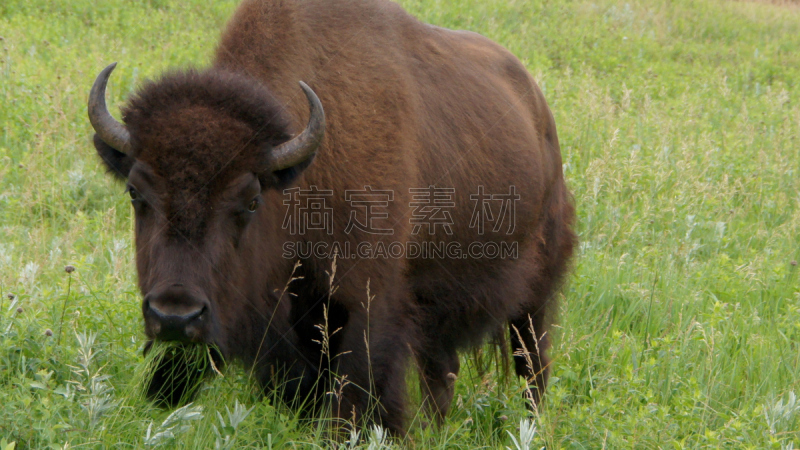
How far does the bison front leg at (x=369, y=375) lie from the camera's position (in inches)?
136

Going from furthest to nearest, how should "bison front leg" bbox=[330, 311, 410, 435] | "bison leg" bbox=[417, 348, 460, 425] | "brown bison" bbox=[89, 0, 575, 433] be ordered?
1. "bison leg" bbox=[417, 348, 460, 425]
2. "bison front leg" bbox=[330, 311, 410, 435]
3. "brown bison" bbox=[89, 0, 575, 433]

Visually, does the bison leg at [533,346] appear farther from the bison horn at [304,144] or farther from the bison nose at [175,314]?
the bison nose at [175,314]

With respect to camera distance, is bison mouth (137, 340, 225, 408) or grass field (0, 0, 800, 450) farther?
bison mouth (137, 340, 225, 408)

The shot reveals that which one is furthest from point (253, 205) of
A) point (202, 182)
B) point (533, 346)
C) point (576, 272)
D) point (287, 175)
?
point (576, 272)

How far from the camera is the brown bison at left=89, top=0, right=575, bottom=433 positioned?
300 centimetres

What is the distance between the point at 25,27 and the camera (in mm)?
10266

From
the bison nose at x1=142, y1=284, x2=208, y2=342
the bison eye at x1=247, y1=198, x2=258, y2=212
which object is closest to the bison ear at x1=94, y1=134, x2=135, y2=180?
the bison eye at x1=247, y1=198, x2=258, y2=212

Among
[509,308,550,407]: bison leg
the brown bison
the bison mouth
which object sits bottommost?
[509,308,550,407]: bison leg

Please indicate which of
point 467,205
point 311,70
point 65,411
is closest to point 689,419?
point 467,205

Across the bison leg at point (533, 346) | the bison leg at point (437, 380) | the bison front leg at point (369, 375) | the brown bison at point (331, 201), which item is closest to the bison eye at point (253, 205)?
the brown bison at point (331, 201)

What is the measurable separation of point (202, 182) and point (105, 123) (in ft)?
1.87

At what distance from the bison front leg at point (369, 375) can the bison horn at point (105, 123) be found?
1286 mm

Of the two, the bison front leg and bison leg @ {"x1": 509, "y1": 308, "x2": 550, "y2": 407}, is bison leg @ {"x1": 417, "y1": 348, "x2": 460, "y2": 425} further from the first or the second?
the bison front leg

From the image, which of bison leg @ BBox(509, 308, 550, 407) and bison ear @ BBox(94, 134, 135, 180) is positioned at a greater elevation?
bison ear @ BBox(94, 134, 135, 180)
